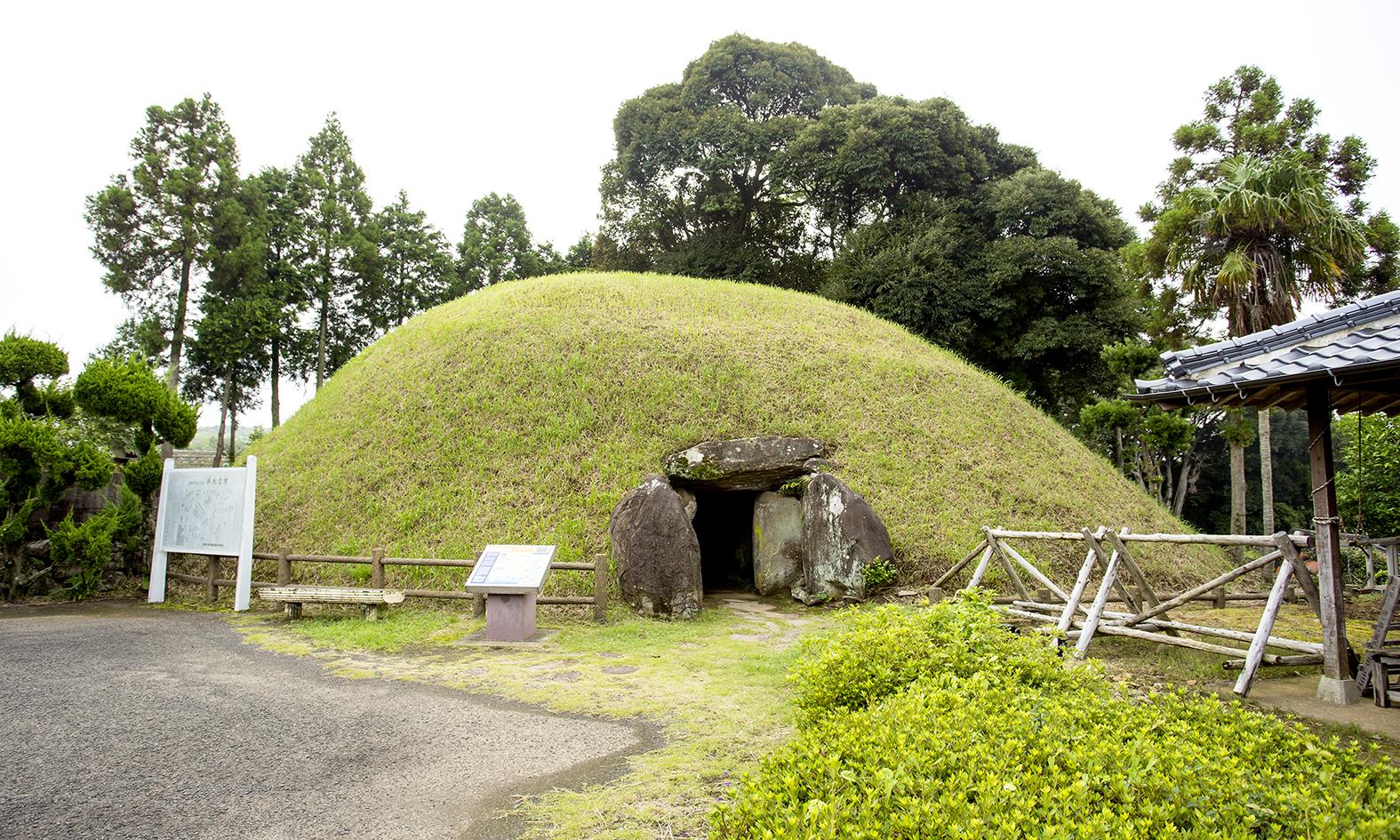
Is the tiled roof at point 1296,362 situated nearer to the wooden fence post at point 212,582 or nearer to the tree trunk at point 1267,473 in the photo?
the tree trunk at point 1267,473

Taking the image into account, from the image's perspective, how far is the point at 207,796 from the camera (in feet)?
14.5

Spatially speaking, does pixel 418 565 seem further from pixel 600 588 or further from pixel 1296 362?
pixel 1296 362

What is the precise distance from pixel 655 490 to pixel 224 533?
269 inches

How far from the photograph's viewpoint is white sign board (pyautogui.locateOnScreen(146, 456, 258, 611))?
11.5 metres

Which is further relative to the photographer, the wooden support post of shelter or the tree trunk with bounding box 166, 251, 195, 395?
the tree trunk with bounding box 166, 251, 195, 395

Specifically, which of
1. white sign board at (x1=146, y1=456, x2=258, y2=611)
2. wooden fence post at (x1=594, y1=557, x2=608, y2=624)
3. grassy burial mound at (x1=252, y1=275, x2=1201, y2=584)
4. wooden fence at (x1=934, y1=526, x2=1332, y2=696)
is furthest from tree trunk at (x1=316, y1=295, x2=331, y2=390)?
wooden fence at (x1=934, y1=526, x2=1332, y2=696)

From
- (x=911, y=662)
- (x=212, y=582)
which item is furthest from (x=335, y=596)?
(x=911, y=662)

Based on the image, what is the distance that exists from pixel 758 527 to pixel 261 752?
27.7 ft

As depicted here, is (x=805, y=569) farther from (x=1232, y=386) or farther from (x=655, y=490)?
(x=1232, y=386)

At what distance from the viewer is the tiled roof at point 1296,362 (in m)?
5.10

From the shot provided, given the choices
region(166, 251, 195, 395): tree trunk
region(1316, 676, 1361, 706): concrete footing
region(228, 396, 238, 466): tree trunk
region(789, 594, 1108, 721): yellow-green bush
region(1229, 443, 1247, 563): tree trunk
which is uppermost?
region(166, 251, 195, 395): tree trunk

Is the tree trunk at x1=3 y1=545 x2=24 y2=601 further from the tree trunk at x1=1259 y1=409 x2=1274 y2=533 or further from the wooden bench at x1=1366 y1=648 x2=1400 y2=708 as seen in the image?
the tree trunk at x1=1259 y1=409 x2=1274 y2=533

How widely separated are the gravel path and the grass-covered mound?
1636mm

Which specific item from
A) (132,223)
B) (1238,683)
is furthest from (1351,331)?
(132,223)
